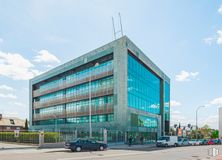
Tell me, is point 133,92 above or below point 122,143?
above

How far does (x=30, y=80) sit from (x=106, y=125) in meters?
48.7

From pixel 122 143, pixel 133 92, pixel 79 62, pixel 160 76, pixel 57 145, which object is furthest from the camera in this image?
pixel 160 76

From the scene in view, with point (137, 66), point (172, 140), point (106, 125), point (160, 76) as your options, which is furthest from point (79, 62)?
point (172, 140)

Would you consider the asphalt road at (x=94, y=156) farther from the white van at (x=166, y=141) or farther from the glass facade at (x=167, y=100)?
the glass facade at (x=167, y=100)

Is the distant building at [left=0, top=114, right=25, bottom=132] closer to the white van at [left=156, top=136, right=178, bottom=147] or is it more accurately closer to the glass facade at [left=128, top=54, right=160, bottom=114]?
the glass facade at [left=128, top=54, right=160, bottom=114]

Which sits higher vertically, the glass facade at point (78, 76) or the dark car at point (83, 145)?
the glass facade at point (78, 76)

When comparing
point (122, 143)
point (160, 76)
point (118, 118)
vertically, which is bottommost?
point (122, 143)

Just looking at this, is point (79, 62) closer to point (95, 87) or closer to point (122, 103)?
point (95, 87)

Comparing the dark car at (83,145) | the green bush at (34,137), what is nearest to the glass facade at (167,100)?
the green bush at (34,137)

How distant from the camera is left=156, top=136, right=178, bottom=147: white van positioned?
1863 inches

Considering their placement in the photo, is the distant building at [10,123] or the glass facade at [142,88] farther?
the distant building at [10,123]

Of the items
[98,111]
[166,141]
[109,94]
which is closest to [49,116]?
[98,111]

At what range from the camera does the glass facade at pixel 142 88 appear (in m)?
56.9

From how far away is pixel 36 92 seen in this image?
91688 millimetres
